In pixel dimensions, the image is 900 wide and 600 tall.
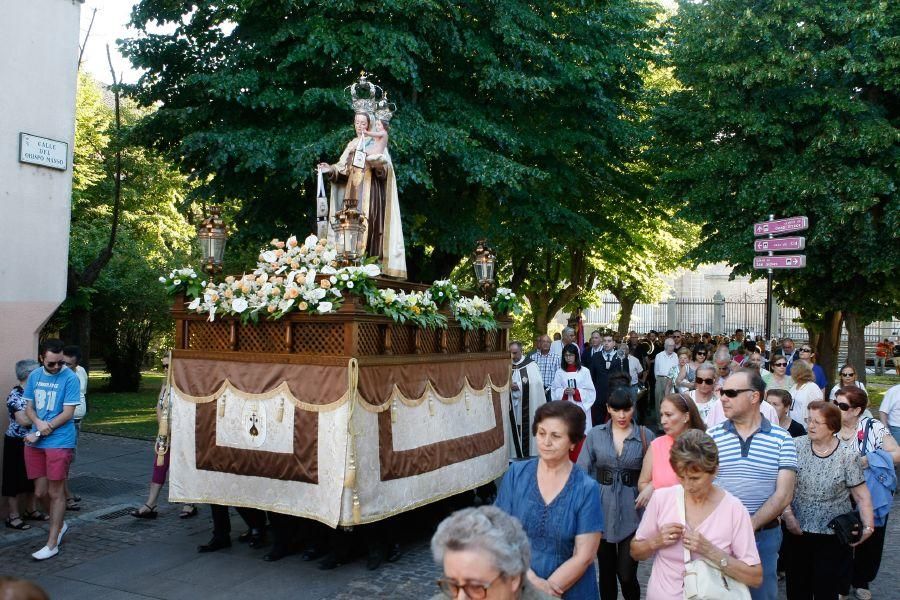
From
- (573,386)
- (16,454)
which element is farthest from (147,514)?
(573,386)

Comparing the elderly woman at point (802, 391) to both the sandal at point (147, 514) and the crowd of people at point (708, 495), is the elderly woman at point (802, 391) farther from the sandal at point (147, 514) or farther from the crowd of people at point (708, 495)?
the sandal at point (147, 514)

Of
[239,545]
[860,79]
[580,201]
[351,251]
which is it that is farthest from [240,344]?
[860,79]

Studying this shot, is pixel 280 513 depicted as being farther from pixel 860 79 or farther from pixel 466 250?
pixel 860 79

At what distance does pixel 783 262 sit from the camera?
12344 millimetres

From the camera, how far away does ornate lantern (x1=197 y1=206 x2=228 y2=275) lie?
8.45 metres

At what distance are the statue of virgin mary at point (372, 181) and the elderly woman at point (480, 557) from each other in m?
6.17

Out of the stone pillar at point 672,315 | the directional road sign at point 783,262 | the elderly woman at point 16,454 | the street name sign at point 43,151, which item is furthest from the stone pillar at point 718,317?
the elderly woman at point 16,454

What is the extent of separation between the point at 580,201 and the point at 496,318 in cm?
941

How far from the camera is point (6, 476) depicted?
9000mm

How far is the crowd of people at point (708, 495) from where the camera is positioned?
4.09 meters

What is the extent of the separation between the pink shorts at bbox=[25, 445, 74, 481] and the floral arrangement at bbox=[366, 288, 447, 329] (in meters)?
3.40

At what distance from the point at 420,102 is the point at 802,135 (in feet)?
28.1

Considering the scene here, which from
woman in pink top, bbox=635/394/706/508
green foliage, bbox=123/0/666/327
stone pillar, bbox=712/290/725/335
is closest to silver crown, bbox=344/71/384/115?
green foliage, bbox=123/0/666/327

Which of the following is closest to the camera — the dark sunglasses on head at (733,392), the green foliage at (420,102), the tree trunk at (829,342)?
the dark sunglasses on head at (733,392)
